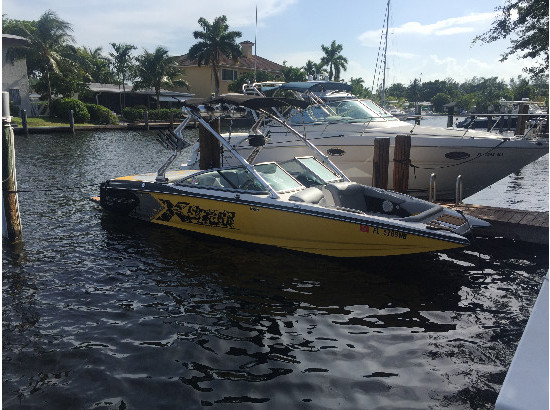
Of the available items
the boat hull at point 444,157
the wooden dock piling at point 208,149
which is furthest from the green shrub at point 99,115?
the wooden dock piling at point 208,149

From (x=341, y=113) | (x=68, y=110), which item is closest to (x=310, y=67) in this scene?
(x=68, y=110)

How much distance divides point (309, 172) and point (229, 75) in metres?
52.8

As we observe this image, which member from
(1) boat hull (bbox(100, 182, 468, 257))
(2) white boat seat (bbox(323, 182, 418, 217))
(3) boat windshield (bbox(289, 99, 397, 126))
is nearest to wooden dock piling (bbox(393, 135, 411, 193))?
(2) white boat seat (bbox(323, 182, 418, 217))

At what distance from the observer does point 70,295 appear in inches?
286

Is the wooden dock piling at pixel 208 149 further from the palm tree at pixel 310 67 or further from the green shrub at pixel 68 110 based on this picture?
the palm tree at pixel 310 67

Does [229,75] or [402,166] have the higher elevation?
[229,75]

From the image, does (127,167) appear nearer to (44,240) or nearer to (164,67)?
(44,240)

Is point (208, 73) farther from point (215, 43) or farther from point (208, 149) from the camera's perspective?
point (208, 149)

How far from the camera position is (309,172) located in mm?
9992

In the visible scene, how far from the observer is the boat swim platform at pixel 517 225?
948cm

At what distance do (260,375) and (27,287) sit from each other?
473cm

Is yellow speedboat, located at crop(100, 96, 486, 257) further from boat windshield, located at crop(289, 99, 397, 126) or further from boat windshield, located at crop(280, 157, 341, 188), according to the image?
boat windshield, located at crop(289, 99, 397, 126)

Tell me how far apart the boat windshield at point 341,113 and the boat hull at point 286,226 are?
7.06 meters

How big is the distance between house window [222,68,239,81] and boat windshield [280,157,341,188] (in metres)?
51.8
